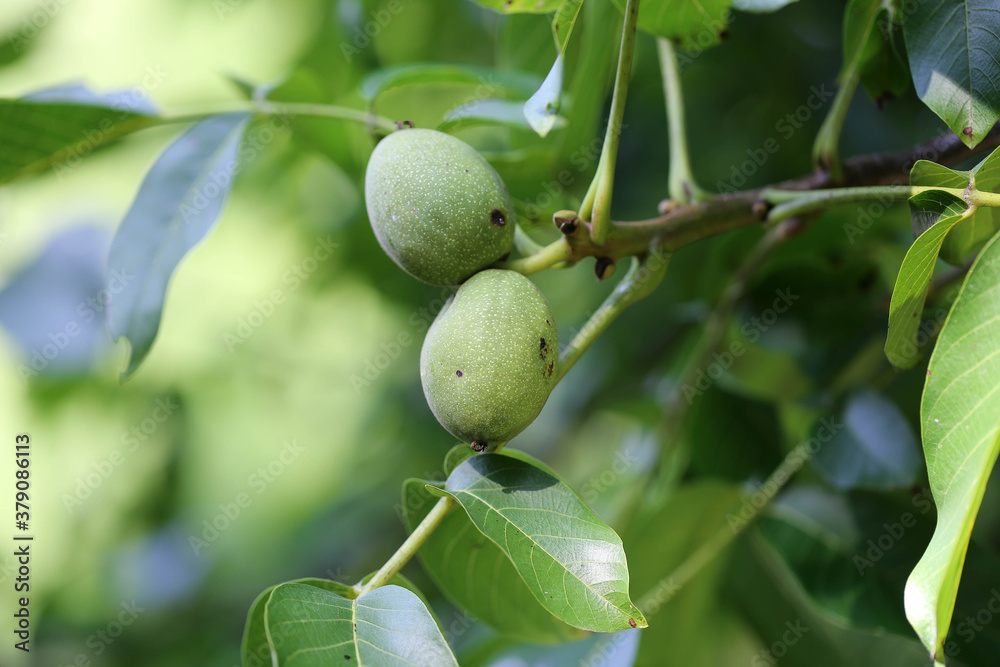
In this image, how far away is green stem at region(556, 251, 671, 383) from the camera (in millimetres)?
603

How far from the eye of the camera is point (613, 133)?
587 millimetres

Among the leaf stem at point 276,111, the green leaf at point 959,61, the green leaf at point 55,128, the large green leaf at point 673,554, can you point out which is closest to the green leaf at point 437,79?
the leaf stem at point 276,111

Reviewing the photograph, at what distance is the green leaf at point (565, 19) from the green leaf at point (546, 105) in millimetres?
30

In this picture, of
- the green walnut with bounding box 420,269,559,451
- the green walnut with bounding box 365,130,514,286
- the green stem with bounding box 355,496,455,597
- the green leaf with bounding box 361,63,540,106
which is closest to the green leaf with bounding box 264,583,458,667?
the green stem with bounding box 355,496,455,597

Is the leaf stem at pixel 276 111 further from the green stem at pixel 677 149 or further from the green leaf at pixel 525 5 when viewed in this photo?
the green stem at pixel 677 149

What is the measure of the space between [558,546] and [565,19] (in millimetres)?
443

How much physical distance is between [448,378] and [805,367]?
688mm

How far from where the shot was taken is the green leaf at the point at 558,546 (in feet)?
1.70

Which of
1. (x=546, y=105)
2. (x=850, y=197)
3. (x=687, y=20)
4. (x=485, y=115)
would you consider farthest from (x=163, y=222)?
(x=850, y=197)

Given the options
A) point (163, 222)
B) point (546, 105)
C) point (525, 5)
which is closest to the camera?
point (546, 105)

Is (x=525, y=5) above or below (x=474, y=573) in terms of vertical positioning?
above

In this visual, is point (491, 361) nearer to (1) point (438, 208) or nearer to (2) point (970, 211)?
(1) point (438, 208)

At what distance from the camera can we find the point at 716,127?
4.49 ft

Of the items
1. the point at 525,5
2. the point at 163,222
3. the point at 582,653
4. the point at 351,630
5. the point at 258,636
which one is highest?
the point at 525,5
